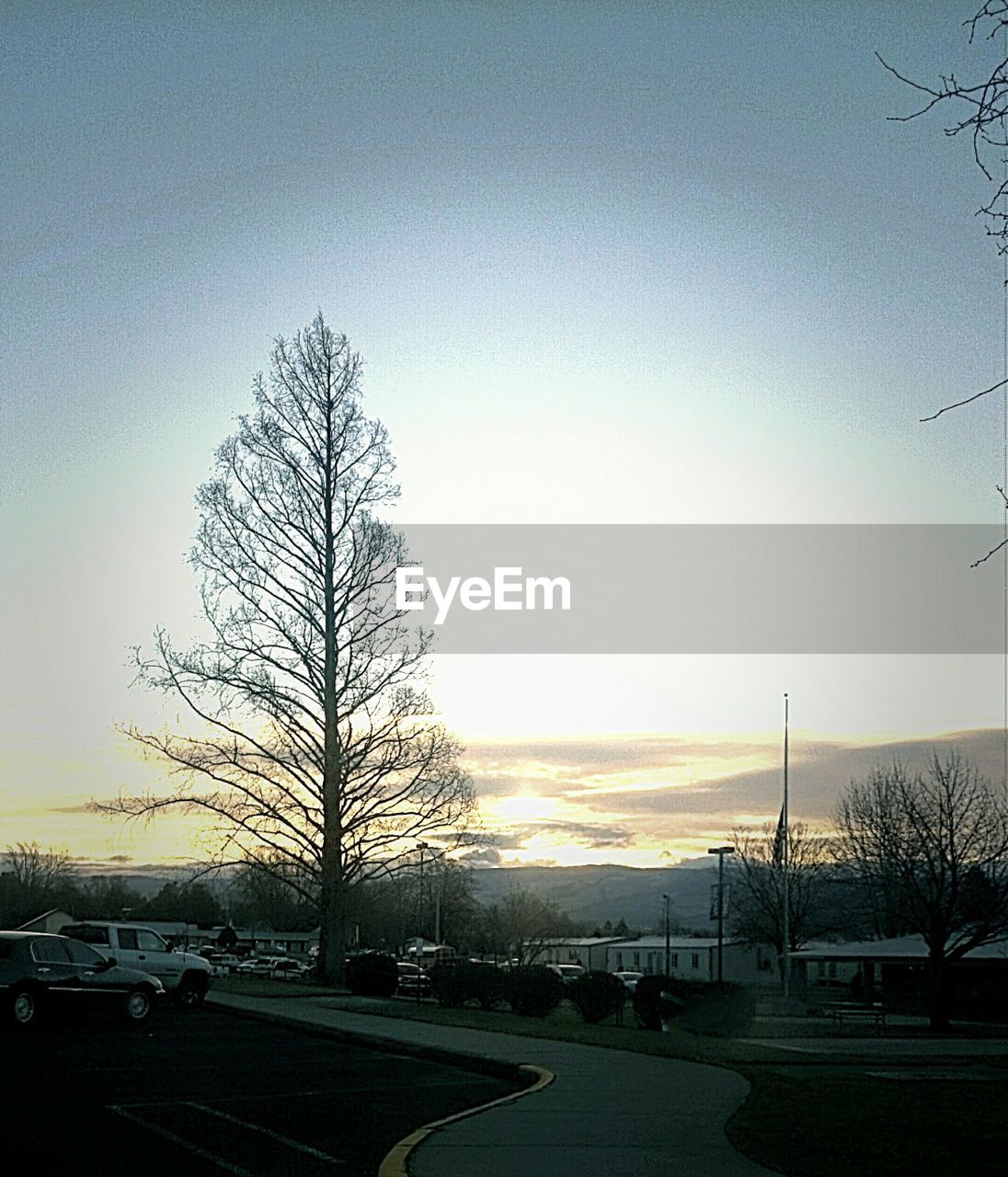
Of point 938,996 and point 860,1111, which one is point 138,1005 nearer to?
point 860,1111

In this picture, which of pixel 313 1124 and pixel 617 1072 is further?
pixel 617 1072

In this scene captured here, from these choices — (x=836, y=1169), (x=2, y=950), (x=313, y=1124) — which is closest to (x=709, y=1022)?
(x=2, y=950)

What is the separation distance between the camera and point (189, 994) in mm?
30906

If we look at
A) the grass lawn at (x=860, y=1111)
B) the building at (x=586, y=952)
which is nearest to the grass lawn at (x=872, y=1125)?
the grass lawn at (x=860, y=1111)

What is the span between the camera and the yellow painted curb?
9.83 m

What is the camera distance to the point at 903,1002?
190ft

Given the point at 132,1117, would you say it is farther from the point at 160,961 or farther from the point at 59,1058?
the point at 160,961

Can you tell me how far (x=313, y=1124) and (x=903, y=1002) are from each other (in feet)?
165

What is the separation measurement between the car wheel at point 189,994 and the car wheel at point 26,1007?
7.25m

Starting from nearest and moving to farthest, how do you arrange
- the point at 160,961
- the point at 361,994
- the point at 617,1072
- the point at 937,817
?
the point at 617,1072, the point at 160,961, the point at 361,994, the point at 937,817

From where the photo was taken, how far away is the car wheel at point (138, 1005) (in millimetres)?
24953

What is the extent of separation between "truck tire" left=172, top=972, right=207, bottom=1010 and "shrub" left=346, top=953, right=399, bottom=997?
6726mm

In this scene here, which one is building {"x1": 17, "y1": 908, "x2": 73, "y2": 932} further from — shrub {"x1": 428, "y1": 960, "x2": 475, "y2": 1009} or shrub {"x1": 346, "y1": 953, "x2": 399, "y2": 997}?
shrub {"x1": 428, "y1": 960, "x2": 475, "y2": 1009}

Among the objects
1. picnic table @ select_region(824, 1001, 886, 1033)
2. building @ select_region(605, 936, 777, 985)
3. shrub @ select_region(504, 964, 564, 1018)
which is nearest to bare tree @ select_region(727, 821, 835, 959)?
building @ select_region(605, 936, 777, 985)
